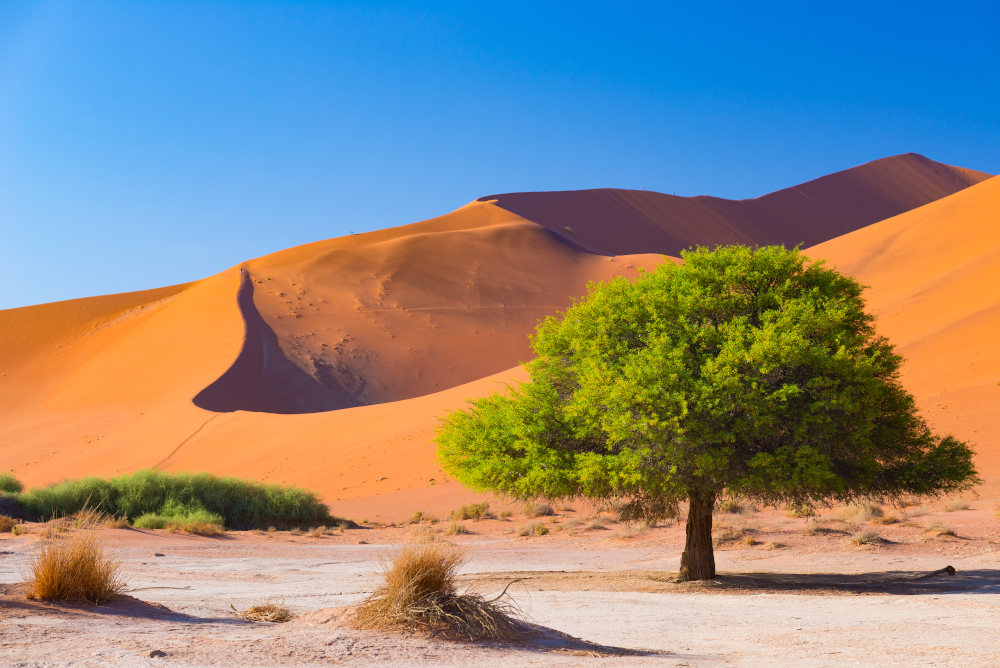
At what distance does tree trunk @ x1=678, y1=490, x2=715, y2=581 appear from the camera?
14.4 meters

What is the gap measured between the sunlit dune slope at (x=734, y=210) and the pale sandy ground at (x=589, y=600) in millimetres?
83275

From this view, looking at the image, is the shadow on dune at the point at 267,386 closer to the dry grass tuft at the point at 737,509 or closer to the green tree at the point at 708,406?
the dry grass tuft at the point at 737,509

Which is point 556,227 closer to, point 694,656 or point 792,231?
point 792,231

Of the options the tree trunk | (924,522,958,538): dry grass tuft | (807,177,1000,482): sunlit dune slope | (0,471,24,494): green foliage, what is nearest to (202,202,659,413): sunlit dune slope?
(0,471,24,494): green foliage

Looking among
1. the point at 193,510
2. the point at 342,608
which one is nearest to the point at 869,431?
the point at 342,608

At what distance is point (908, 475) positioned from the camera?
1333 cm

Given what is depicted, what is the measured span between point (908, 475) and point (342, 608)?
9.67 m

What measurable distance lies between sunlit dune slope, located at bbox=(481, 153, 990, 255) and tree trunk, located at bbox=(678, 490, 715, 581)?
8795 centimetres

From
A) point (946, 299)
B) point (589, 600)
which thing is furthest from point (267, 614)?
point (946, 299)

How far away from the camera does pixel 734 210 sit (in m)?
124

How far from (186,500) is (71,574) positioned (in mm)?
17356

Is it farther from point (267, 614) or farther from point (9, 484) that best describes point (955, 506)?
point (9, 484)

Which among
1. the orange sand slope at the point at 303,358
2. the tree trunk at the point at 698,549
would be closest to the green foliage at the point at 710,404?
the tree trunk at the point at 698,549

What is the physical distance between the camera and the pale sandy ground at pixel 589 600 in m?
6.86
